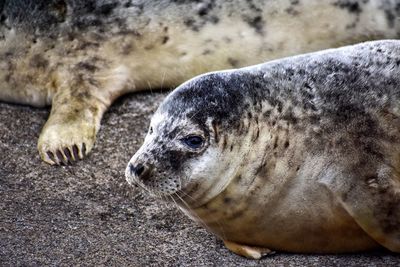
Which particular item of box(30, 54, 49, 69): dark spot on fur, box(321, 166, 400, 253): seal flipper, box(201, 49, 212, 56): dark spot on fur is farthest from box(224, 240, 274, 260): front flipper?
box(30, 54, 49, 69): dark spot on fur

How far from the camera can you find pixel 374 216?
3.48 m

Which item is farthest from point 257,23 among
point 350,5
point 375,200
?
point 375,200

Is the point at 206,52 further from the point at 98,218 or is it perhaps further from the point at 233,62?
the point at 98,218

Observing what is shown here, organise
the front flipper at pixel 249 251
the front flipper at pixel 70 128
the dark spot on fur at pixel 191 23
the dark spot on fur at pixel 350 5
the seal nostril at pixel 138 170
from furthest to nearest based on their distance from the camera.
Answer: the dark spot on fur at pixel 191 23
the dark spot on fur at pixel 350 5
the front flipper at pixel 70 128
the front flipper at pixel 249 251
the seal nostril at pixel 138 170

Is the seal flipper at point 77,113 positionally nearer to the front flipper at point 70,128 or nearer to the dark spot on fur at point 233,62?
the front flipper at point 70,128

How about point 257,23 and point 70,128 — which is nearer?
point 70,128

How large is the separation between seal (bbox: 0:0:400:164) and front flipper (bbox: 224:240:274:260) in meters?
1.39

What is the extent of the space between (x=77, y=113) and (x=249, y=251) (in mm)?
1543

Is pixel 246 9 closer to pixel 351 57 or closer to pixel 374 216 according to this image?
pixel 351 57

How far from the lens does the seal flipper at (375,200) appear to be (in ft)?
11.4

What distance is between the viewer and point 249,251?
367 centimetres

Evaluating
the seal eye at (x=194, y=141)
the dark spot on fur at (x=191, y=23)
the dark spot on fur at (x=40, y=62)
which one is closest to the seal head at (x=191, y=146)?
the seal eye at (x=194, y=141)

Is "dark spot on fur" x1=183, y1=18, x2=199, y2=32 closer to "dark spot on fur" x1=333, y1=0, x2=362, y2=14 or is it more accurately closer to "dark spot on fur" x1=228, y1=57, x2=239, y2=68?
Result: "dark spot on fur" x1=228, y1=57, x2=239, y2=68

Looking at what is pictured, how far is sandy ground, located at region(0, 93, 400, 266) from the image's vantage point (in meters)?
3.68
